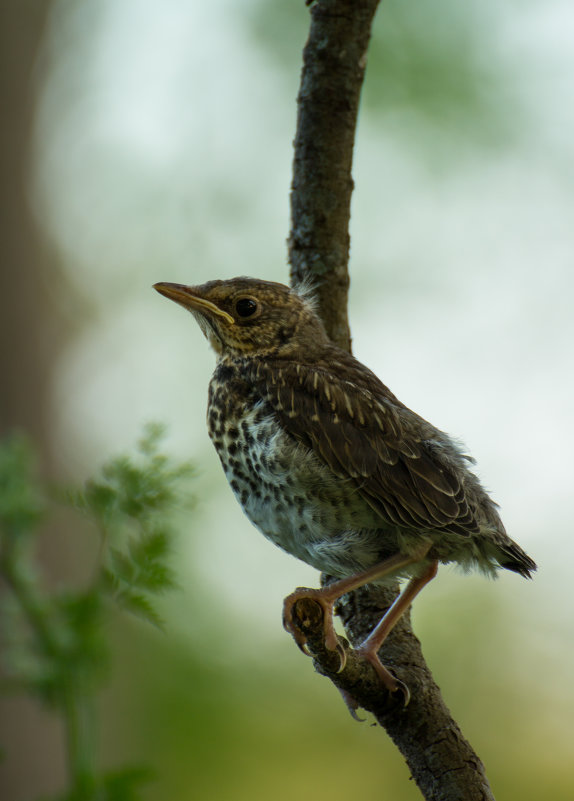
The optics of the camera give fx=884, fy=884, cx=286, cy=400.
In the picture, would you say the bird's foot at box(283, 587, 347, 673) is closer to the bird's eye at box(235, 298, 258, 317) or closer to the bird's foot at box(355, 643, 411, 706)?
the bird's foot at box(355, 643, 411, 706)

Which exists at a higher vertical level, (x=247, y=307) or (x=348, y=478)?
(x=247, y=307)

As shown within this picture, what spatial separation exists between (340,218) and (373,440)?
0.98 metres

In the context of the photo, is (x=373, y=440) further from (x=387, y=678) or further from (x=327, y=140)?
(x=327, y=140)

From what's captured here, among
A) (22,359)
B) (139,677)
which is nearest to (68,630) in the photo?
(22,359)

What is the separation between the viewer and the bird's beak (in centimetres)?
319

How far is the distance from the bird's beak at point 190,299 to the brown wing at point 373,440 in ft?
1.01

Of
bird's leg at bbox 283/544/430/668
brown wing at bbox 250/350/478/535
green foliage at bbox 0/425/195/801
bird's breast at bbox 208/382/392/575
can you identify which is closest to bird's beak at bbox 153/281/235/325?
brown wing at bbox 250/350/478/535

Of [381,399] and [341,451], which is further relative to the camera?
[381,399]

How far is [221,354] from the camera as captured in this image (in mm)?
3264

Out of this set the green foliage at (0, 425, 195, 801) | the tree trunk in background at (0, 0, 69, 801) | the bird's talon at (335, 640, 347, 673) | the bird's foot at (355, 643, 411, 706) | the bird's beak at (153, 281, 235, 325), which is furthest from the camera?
the tree trunk in background at (0, 0, 69, 801)

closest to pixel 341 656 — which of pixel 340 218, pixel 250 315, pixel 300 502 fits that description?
pixel 300 502

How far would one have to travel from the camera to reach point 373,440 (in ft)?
9.12

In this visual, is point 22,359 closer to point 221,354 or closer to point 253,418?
point 221,354

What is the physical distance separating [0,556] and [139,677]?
675 cm
